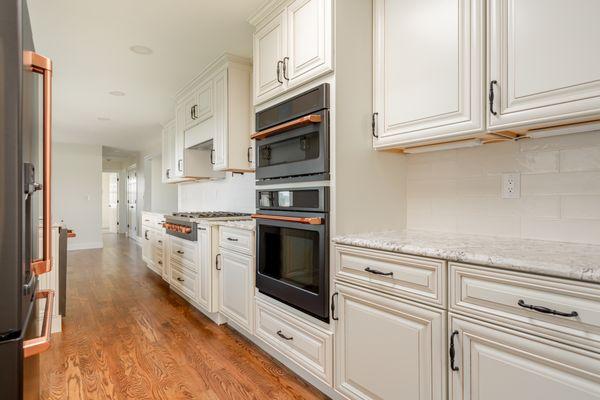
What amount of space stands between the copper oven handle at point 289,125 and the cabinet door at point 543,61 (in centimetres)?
82

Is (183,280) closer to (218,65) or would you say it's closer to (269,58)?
(218,65)

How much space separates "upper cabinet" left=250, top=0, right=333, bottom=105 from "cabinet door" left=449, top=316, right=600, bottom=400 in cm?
139

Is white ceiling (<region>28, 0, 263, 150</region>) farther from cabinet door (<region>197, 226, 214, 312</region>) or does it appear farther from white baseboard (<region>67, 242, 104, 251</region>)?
white baseboard (<region>67, 242, 104, 251</region>)

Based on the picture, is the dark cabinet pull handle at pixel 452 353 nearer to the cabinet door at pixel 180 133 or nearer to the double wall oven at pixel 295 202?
the double wall oven at pixel 295 202

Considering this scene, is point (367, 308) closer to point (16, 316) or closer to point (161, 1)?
point (16, 316)

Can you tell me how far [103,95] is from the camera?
420 centimetres

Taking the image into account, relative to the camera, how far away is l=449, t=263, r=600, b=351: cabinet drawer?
0.97m

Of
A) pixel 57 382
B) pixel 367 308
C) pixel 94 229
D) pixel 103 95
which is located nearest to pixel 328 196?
pixel 367 308

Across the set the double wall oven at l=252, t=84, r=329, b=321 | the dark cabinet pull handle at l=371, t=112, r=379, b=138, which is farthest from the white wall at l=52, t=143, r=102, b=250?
the dark cabinet pull handle at l=371, t=112, r=379, b=138

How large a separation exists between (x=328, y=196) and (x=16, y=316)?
4.31ft

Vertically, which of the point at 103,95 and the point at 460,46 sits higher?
the point at 103,95

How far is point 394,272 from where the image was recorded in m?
1.48

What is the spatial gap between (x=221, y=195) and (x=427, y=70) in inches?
126

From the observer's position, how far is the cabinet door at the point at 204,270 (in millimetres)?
2986
